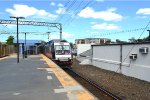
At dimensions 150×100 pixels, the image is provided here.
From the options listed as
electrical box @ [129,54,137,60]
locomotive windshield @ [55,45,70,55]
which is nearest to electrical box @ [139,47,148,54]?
electrical box @ [129,54,137,60]

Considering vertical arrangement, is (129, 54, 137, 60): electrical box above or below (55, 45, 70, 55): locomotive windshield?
below

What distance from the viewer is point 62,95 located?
10859mm

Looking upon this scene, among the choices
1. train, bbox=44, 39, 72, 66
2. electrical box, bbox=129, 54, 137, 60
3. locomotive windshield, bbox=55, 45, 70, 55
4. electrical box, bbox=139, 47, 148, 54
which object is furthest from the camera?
locomotive windshield, bbox=55, 45, 70, 55

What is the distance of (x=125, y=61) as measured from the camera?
26.5 metres

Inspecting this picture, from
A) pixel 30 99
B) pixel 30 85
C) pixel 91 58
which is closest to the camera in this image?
pixel 30 99

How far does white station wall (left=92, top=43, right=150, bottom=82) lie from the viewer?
2219 centimetres

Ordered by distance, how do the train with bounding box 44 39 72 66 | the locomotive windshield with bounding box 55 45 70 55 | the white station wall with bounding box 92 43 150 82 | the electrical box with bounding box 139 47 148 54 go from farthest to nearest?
the locomotive windshield with bounding box 55 45 70 55 → the train with bounding box 44 39 72 66 → the white station wall with bounding box 92 43 150 82 → the electrical box with bounding box 139 47 148 54

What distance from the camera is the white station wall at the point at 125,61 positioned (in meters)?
22.2

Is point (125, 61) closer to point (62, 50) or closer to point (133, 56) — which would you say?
point (133, 56)

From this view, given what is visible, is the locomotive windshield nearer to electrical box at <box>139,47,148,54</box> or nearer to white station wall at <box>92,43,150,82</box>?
white station wall at <box>92,43,150,82</box>

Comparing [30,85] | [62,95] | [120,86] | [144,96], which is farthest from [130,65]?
[62,95]

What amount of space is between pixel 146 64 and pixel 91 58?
19.3 meters

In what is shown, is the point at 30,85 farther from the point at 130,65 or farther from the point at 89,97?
the point at 130,65

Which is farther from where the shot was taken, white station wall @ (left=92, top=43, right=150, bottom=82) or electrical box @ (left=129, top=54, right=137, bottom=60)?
electrical box @ (left=129, top=54, right=137, bottom=60)
